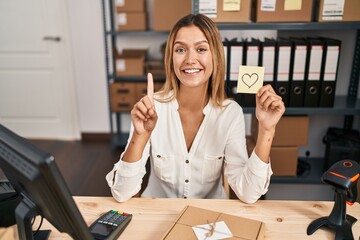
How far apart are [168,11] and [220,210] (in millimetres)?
2175

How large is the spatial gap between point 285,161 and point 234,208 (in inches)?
50.4

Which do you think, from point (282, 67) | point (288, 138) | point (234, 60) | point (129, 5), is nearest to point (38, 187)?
point (234, 60)

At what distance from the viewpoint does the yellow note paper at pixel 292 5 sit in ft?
6.86

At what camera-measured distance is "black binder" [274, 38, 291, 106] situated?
2.12m

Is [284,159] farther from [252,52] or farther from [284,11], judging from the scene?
[284,11]

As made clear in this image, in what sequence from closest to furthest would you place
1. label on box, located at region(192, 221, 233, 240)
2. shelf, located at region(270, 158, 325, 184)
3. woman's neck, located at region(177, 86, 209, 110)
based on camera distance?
label on box, located at region(192, 221, 233, 240) < woman's neck, located at region(177, 86, 209, 110) < shelf, located at region(270, 158, 325, 184)

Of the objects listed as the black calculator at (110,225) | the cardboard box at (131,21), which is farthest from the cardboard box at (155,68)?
the black calculator at (110,225)

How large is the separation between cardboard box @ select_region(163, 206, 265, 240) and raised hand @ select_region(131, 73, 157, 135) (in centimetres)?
31

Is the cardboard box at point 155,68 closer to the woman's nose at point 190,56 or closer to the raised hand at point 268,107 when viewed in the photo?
the woman's nose at point 190,56

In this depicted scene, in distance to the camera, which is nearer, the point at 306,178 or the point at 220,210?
the point at 220,210

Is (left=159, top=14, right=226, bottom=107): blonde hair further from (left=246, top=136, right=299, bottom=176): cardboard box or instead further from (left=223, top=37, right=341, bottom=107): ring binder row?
(left=246, top=136, right=299, bottom=176): cardboard box

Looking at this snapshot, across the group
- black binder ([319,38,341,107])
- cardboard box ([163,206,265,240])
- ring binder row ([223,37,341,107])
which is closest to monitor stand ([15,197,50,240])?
cardboard box ([163,206,265,240])

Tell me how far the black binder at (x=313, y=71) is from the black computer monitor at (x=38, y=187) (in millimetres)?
1784

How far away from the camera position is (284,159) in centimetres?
235
